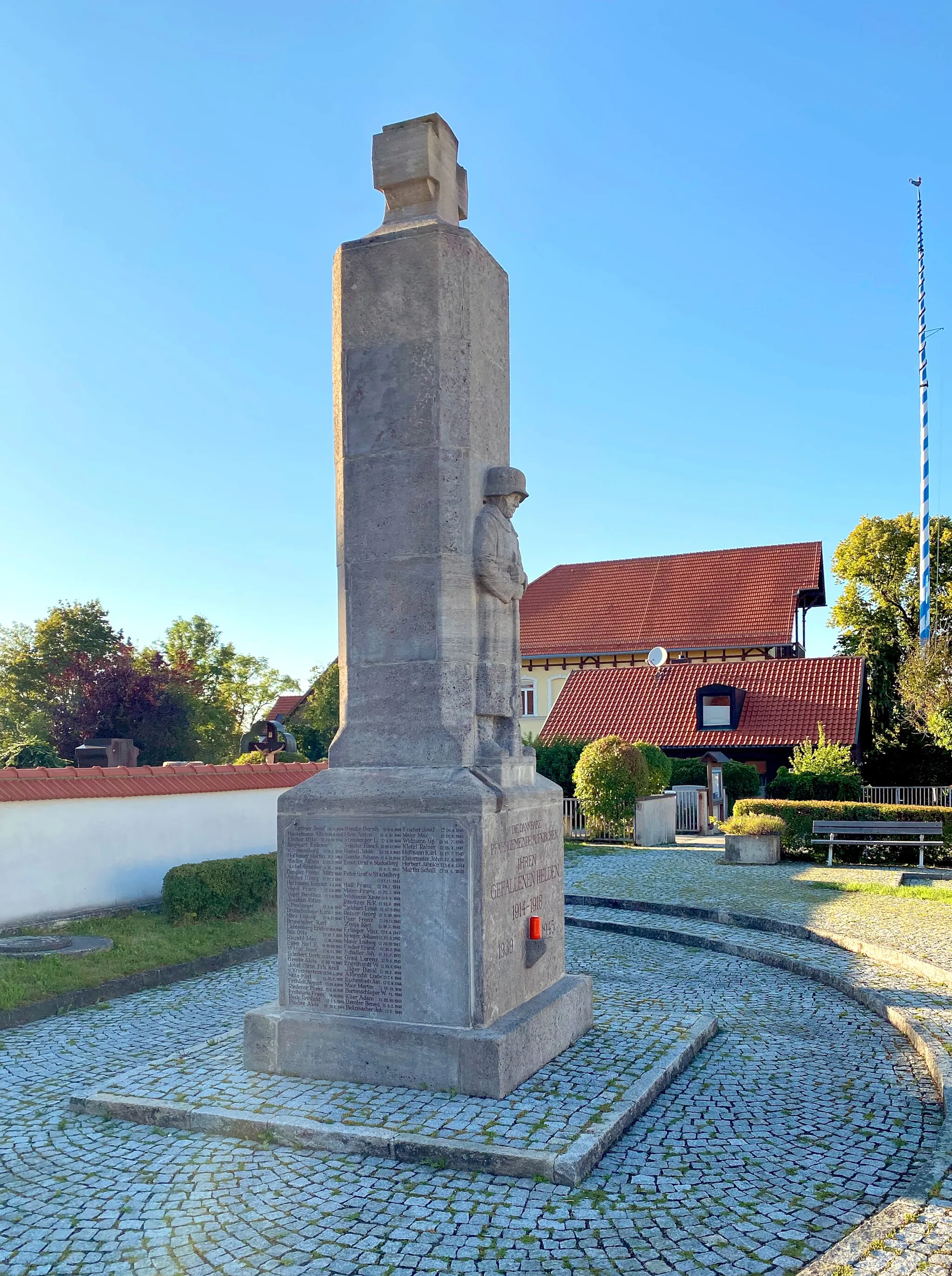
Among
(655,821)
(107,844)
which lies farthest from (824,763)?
(107,844)

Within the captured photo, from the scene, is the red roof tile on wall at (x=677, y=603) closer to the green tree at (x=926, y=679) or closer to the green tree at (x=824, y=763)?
the green tree at (x=926, y=679)

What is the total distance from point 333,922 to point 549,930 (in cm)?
149

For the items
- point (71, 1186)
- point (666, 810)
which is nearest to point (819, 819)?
point (666, 810)

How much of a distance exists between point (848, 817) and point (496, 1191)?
1599 centimetres

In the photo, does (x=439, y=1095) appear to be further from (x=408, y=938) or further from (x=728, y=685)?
(x=728, y=685)

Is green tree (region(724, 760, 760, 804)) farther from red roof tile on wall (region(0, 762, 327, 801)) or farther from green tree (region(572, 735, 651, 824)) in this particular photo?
red roof tile on wall (region(0, 762, 327, 801))

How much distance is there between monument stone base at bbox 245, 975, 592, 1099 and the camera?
5.27 metres

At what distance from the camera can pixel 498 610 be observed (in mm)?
6246

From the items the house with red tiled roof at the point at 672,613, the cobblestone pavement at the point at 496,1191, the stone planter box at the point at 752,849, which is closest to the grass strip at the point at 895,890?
the stone planter box at the point at 752,849

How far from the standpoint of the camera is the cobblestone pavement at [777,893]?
34.1 ft

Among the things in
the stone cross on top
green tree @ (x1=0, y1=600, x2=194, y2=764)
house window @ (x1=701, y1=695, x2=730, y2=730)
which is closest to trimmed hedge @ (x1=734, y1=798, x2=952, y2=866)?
house window @ (x1=701, y1=695, x2=730, y2=730)

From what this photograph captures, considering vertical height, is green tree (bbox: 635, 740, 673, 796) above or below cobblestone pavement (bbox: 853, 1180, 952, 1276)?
above

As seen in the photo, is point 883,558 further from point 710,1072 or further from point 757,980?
point 710,1072

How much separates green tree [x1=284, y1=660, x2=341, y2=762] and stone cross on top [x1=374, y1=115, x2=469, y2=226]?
31.9 metres
